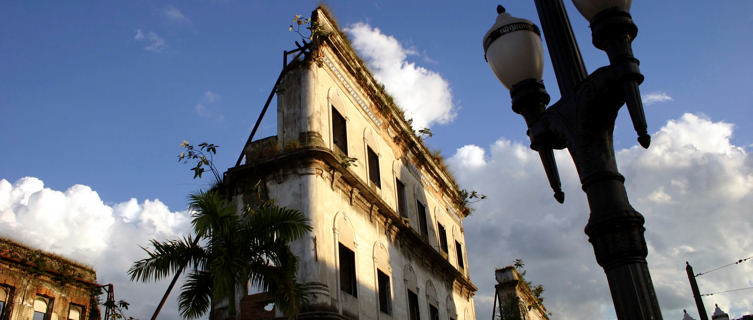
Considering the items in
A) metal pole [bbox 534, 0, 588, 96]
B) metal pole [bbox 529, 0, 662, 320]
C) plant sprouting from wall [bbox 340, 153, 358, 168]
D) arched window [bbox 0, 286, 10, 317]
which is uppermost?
plant sprouting from wall [bbox 340, 153, 358, 168]

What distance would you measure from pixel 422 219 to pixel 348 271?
6.72 m

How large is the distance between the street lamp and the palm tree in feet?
20.4

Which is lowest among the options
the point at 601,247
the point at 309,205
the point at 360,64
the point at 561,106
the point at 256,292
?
the point at 601,247

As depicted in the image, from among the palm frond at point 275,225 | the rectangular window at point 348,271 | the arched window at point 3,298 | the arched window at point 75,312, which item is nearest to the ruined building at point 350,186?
the rectangular window at point 348,271

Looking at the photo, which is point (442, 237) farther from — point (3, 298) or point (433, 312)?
point (3, 298)

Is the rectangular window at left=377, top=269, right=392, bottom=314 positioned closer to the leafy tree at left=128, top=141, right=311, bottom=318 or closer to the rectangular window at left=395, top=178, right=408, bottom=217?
the rectangular window at left=395, top=178, right=408, bottom=217

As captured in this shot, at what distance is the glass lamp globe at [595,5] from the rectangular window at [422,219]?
53.9 feet

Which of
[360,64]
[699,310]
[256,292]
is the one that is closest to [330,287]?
[256,292]

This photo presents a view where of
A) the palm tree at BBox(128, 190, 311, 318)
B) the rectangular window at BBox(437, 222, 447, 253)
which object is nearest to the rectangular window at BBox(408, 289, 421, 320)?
the rectangular window at BBox(437, 222, 447, 253)

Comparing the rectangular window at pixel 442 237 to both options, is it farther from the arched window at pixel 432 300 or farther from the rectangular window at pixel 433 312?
the rectangular window at pixel 433 312

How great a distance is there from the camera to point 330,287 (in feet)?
42.9

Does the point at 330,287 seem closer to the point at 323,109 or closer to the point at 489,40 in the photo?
the point at 323,109

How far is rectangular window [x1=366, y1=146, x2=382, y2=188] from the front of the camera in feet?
57.3

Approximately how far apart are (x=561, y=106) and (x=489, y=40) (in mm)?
870
